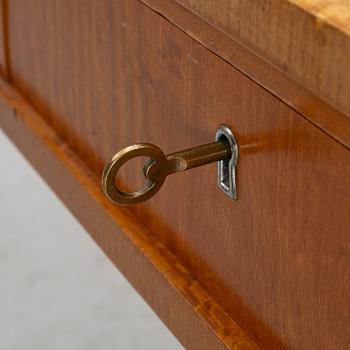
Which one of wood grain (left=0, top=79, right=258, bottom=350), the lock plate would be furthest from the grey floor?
the lock plate

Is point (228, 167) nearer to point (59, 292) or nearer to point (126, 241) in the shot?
point (126, 241)

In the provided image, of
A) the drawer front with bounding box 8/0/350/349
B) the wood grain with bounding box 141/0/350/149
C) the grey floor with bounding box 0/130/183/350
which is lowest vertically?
the grey floor with bounding box 0/130/183/350

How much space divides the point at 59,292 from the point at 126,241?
0.24m

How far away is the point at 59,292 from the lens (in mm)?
857

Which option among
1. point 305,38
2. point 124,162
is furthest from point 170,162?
point 305,38

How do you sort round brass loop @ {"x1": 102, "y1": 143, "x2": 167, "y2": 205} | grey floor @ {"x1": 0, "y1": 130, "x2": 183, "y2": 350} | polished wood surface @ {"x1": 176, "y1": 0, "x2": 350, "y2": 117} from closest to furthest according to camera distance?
polished wood surface @ {"x1": 176, "y1": 0, "x2": 350, "y2": 117} → round brass loop @ {"x1": 102, "y1": 143, "x2": 167, "y2": 205} → grey floor @ {"x1": 0, "y1": 130, "x2": 183, "y2": 350}

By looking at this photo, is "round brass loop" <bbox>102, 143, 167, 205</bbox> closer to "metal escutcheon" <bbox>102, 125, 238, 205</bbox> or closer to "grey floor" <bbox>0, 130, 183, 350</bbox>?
"metal escutcheon" <bbox>102, 125, 238, 205</bbox>

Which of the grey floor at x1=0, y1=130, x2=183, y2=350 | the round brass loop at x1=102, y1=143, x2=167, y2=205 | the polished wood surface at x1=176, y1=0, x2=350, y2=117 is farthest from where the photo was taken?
the grey floor at x1=0, y1=130, x2=183, y2=350

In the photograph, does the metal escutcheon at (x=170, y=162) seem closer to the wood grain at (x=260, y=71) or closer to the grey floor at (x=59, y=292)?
the wood grain at (x=260, y=71)

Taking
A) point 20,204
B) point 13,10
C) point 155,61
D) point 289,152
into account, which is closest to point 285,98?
point 289,152

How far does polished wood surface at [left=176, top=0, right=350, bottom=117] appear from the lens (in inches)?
14.4

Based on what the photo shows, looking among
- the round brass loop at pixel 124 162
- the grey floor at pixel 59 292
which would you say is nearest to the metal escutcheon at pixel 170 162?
the round brass loop at pixel 124 162

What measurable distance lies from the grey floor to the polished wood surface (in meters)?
0.44

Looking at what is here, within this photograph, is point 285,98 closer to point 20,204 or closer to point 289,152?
point 289,152
